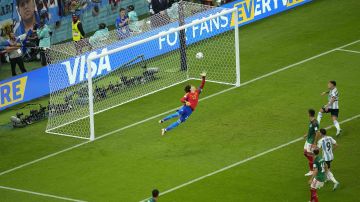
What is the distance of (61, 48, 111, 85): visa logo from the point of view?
38.6 meters

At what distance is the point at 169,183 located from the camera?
105 ft

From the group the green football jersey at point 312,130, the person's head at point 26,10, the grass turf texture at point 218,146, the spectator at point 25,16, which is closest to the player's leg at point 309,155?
the green football jersey at point 312,130

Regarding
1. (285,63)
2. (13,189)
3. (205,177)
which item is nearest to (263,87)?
(285,63)

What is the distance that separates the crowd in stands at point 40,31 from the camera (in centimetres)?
4194

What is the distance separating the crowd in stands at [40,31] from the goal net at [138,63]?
14 cm

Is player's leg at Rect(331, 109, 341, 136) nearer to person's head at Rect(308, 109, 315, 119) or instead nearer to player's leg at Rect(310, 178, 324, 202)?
person's head at Rect(308, 109, 315, 119)

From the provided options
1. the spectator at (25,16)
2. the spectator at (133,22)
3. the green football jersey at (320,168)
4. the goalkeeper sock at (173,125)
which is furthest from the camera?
the spectator at (25,16)

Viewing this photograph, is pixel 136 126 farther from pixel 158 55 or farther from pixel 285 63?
pixel 285 63

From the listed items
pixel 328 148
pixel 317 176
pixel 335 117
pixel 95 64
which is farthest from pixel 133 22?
pixel 317 176

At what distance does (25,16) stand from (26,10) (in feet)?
1.01

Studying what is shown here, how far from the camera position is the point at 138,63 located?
1619 inches

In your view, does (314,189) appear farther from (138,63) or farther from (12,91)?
(12,91)

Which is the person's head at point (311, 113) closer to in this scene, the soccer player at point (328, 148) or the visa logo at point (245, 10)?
the soccer player at point (328, 148)

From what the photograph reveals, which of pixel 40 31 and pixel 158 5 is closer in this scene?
pixel 40 31
